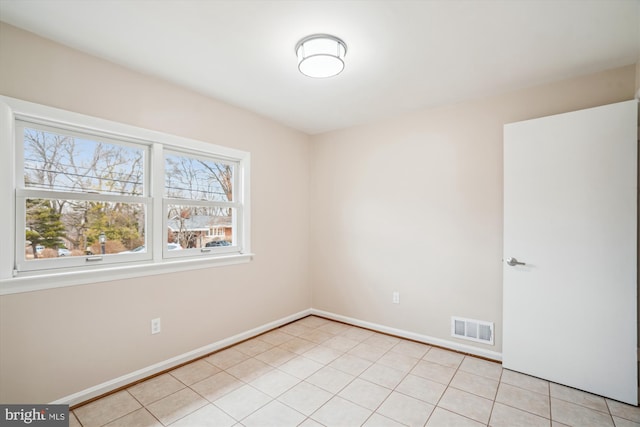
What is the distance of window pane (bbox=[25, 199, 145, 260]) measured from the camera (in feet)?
6.58

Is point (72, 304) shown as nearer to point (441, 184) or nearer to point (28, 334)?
point (28, 334)

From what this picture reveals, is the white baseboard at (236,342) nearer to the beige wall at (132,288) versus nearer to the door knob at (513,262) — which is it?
the beige wall at (132,288)

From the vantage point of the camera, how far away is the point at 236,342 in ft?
10.3

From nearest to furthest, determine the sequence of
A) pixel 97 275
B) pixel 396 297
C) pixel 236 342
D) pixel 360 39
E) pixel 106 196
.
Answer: pixel 360 39, pixel 97 275, pixel 106 196, pixel 236 342, pixel 396 297

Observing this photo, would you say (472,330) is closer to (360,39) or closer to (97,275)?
(360,39)

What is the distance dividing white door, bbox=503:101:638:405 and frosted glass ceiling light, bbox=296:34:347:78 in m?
1.65

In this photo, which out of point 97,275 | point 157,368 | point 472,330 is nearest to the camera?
point 97,275

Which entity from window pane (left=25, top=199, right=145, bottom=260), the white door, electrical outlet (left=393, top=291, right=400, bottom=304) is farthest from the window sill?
the white door

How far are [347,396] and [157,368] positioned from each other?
1.57 meters

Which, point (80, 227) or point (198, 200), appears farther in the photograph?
point (198, 200)

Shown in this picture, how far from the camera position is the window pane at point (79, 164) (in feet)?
6.63

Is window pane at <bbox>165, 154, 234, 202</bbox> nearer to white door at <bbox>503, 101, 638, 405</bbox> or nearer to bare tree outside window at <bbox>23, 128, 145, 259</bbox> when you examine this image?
bare tree outside window at <bbox>23, 128, 145, 259</bbox>

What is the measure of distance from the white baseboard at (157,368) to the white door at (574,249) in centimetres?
242

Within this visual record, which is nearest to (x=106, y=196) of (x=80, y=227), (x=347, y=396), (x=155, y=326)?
(x=80, y=227)
